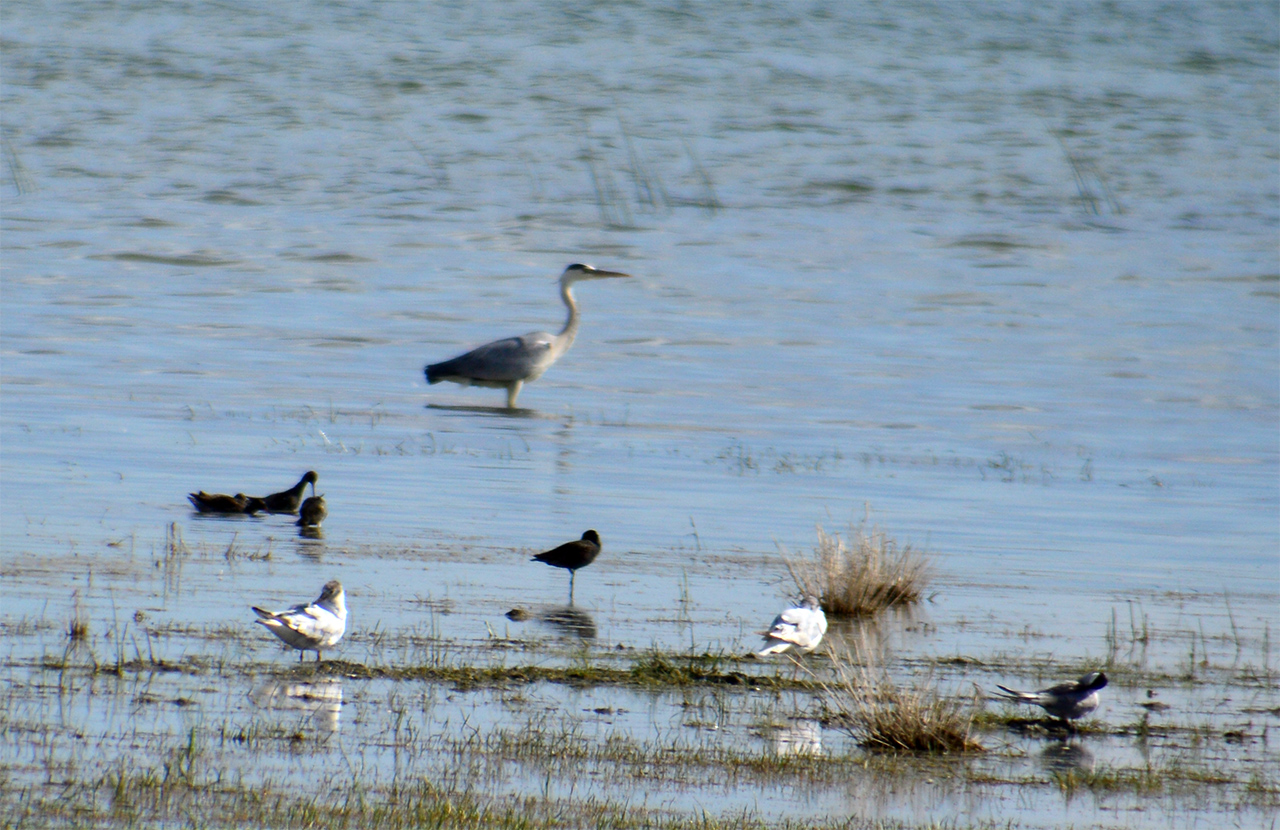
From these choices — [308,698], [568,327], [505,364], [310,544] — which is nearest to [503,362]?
[505,364]

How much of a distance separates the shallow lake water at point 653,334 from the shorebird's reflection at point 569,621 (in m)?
0.06

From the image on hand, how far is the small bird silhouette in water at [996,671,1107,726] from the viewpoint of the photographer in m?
7.52

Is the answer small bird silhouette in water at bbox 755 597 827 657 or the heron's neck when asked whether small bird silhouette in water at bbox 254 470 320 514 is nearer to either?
small bird silhouette in water at bbox 755 597 827 657

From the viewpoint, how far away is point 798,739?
7.19m

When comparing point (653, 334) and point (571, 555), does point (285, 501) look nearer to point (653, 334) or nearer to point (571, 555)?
point (571, 555)

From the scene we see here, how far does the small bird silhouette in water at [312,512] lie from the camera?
1171 cm

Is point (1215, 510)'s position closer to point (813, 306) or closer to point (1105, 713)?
point (1105, 713)

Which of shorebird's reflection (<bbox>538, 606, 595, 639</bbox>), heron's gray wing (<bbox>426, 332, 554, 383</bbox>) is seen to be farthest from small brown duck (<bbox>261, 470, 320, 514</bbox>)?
heron's gray wing (<bbox>426, 332, 554, 383</bbox>)

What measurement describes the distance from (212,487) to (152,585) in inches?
170

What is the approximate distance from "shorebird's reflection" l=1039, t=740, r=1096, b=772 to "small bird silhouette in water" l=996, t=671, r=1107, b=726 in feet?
0.45

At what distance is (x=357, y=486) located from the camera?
14133 millimetres

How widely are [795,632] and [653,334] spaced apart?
21325 millimetres

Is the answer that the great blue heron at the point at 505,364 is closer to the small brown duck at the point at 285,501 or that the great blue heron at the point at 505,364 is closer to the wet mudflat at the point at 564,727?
the small brown duck at the point at 285,501

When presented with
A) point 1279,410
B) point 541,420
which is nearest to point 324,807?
point 541,420
